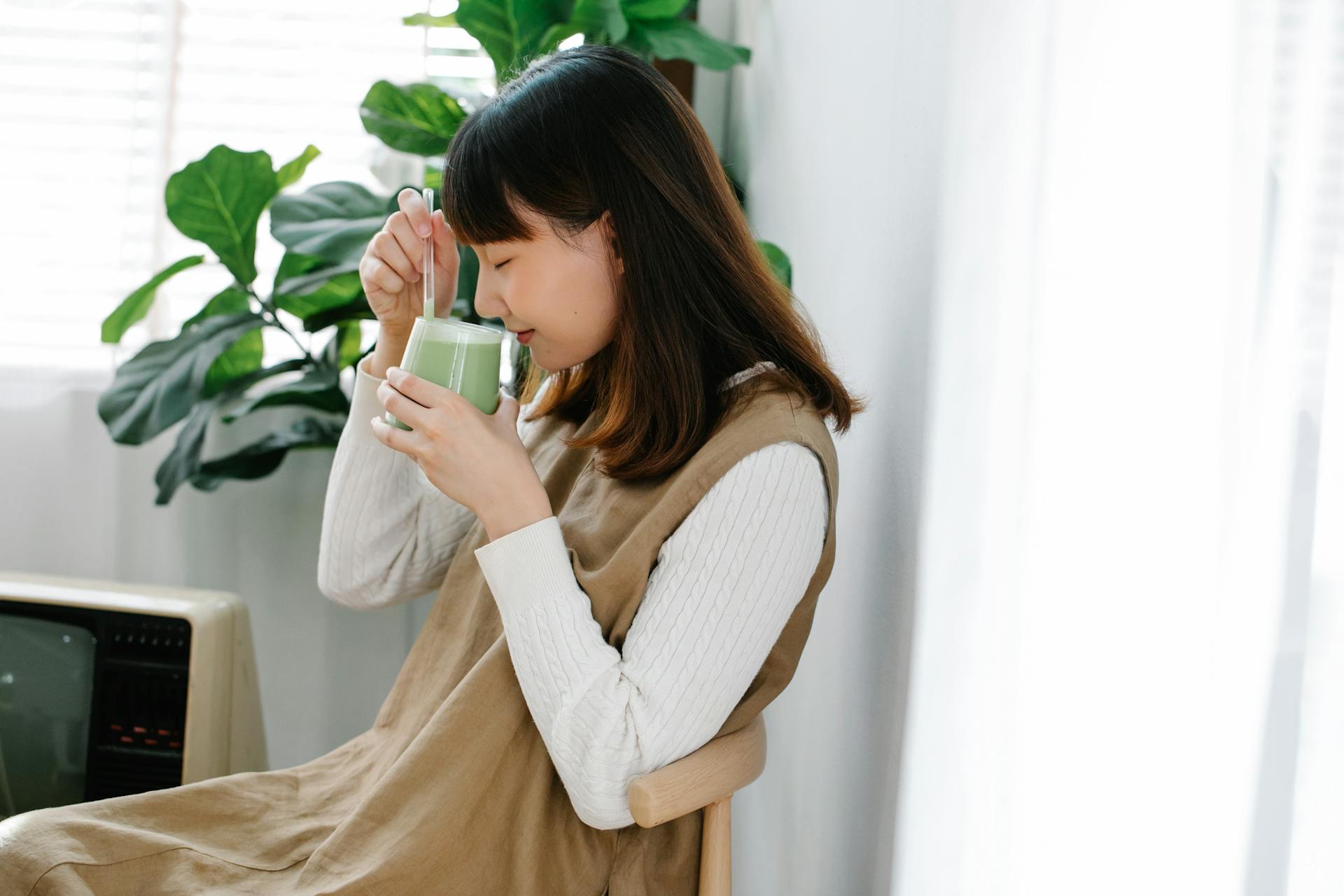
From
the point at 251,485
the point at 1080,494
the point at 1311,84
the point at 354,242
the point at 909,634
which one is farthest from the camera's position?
the point at 251,485

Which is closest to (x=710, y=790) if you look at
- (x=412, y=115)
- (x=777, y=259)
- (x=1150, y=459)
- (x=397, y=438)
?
(x=397, y=438)

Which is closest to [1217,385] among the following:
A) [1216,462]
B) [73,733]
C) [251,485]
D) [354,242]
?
[1216,462]

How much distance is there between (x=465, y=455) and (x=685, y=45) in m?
1.06

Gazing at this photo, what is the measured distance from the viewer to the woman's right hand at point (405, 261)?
3.53 ft

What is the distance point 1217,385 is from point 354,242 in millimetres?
1417

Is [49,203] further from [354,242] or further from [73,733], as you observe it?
[73,733]

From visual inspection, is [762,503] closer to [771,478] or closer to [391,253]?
[771,478]

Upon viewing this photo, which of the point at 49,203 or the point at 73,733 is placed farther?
the point at 49,203

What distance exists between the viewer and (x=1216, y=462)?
0.40 meters

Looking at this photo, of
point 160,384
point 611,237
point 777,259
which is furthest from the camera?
point 160,384

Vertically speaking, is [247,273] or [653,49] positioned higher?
[653,49]

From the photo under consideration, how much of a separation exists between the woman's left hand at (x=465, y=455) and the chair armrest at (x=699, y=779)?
0.21 m

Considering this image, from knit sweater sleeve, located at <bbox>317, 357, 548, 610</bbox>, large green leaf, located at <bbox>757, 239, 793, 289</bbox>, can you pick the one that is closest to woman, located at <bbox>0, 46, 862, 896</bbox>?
knit sweater sleeve, located at <bbox>317, 357, 548, 610</bbox>

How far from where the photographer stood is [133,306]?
181 cm
